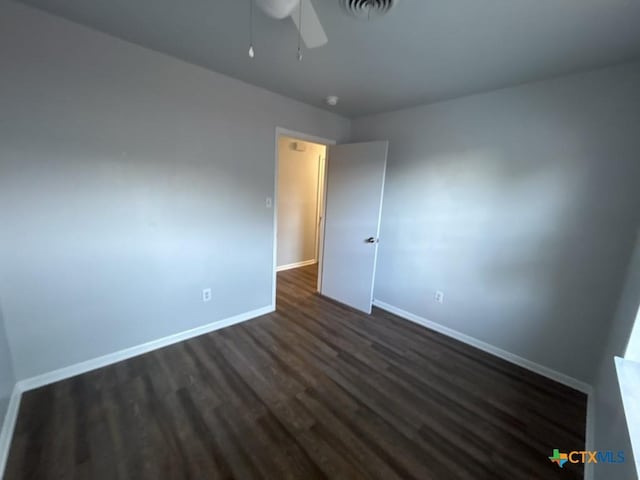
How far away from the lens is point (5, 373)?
1.51 m

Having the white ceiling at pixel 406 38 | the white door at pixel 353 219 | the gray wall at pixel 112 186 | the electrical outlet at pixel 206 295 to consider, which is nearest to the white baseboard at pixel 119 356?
the gray wall at pixel 112 186

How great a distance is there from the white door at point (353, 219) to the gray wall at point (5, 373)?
282cm

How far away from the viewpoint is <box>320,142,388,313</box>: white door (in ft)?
9.64

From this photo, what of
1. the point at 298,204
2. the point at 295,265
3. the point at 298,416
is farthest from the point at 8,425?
the point at 298,204

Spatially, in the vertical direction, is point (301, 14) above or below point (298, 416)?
above

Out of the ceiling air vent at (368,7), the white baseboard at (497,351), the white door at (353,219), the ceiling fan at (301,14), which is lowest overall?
the white baseboard at (497,351)

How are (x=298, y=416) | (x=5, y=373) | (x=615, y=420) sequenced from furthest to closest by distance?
(x=298, y=416), (x=5, y=373), (x=615, y=420)

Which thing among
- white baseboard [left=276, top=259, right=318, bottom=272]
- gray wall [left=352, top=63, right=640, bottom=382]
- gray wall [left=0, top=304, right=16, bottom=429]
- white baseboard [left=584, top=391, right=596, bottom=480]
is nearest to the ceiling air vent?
gray wall [left=352, top=63, right=640, bottom=382]

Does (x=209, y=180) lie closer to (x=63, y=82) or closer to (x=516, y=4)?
(x=63, y=82)

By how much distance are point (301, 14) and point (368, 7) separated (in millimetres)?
332

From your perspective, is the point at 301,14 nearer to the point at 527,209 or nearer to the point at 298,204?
the point at 527,209

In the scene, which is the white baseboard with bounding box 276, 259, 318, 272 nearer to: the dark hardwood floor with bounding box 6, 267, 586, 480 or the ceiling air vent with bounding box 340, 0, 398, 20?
the dark hardwood floor with bounding box 6, 267, 586, 480

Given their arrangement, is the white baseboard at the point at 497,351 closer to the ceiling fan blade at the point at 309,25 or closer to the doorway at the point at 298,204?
the doorway at the point at 298,204

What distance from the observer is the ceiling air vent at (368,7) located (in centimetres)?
122
